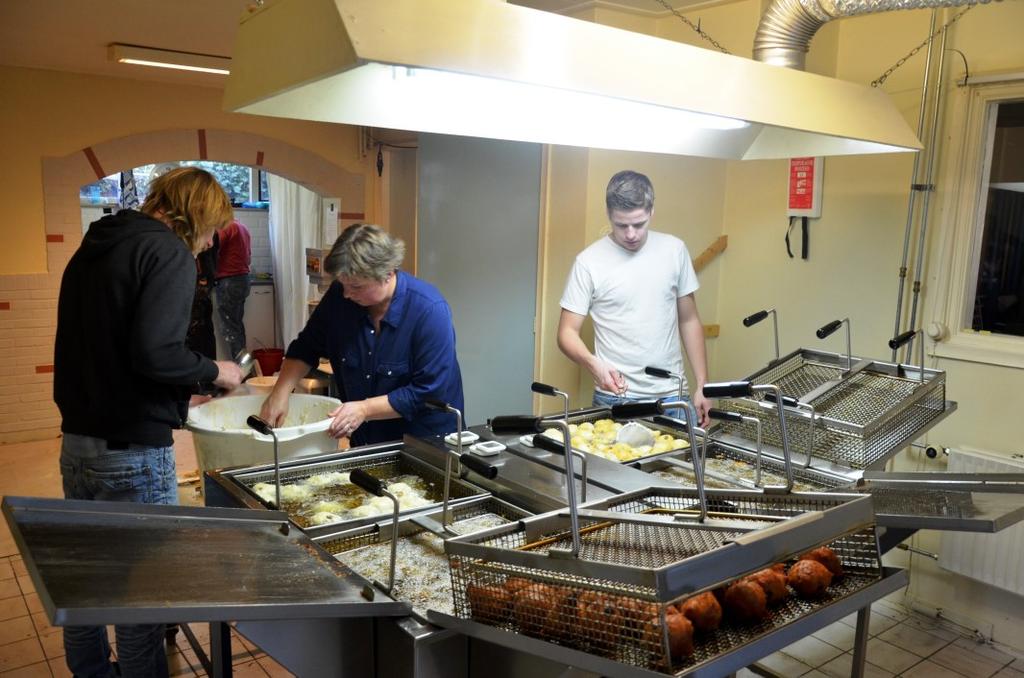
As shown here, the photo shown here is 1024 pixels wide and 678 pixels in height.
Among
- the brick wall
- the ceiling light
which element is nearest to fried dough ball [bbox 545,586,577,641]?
the ceiling light

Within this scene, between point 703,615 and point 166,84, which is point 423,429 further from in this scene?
point 166,84

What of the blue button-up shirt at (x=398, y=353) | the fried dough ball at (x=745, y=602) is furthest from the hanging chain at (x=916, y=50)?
the fried dough ball at (x=745, y=602)

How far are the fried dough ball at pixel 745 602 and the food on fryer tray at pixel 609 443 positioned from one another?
1.02m

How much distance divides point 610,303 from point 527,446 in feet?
3.47

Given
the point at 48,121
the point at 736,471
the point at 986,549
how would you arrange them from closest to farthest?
the point at 736,471, the point at 986,549, the point at 48,121

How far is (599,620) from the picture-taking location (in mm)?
1288

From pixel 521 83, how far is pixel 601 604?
0.98 metres

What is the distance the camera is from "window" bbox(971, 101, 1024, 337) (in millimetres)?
3379

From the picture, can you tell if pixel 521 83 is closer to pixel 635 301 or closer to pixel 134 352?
pixel 134 352

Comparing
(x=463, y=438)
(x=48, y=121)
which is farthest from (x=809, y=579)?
(x=48, y=121)

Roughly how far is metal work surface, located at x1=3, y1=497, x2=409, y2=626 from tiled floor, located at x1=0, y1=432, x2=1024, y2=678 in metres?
1.49

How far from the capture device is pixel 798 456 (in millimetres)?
2506

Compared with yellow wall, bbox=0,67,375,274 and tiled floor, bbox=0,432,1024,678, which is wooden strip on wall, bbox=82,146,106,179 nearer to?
yellow wall, bbox=0,67,375,274

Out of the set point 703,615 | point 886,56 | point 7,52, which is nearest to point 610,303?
point 886,56
